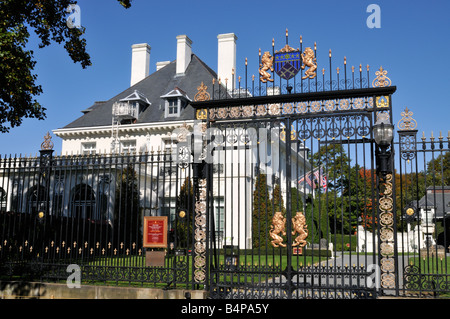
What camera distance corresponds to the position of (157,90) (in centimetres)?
2906

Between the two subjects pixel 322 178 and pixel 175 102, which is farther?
pixel 175 102

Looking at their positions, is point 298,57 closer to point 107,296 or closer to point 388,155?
point 388,155

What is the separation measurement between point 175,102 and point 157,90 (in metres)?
3.17

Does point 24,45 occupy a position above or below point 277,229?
above

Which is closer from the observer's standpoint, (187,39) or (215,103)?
(215,103)

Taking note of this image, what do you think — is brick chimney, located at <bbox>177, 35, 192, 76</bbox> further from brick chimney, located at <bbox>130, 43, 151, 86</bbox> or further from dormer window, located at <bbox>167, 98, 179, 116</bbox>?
dormer window, located at <bbox>167, 98, 179, 116</bbox>

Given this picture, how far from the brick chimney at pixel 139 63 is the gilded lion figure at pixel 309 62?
24.9 metres

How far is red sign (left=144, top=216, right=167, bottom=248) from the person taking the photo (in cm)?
813

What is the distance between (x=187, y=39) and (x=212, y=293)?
24.3 m

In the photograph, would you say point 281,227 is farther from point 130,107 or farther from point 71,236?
point 130,107

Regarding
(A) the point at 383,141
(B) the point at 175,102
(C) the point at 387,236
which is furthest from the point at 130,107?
(C) the point at 387,236

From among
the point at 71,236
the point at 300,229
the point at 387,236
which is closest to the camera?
the point at 387,236
